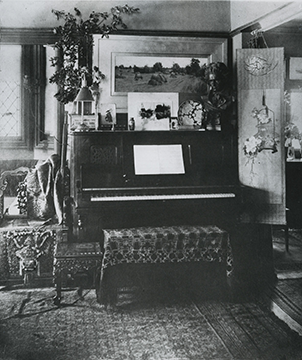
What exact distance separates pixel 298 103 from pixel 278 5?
112 cm

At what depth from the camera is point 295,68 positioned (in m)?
4.75

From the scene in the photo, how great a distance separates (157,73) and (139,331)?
269 cm

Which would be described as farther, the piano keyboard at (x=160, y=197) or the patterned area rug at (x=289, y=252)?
the patterned area rug at (x=289, y=252)

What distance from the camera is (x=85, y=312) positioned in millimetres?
3977

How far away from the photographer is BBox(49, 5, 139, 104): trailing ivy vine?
4.58m

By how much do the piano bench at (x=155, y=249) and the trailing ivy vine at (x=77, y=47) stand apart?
1.60m

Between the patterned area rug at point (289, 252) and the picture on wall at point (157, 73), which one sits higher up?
the picture on wall at point (157, 73)

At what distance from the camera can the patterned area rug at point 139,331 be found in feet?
10.5

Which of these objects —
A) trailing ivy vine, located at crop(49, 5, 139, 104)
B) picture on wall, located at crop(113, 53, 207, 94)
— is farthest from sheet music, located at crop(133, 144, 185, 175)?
trailing ivy vine, located at crop(49, 5, 139, 104)

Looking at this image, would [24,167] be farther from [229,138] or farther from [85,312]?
[229,138]

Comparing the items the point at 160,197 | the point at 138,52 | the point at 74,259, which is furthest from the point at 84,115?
the point at 74,259

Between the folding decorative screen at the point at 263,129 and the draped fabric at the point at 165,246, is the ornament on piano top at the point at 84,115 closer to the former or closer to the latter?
the draped fabric at the point at 165,246

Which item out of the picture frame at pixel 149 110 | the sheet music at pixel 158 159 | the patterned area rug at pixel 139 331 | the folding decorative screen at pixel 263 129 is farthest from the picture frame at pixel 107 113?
the patterned area rug at pixel 139 331

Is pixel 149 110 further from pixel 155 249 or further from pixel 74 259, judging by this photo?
pixel 74 259
